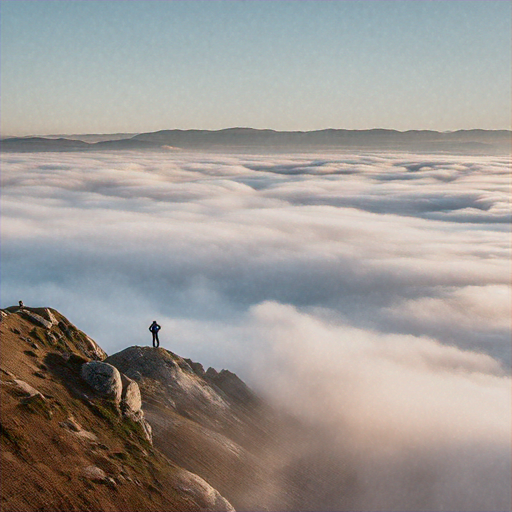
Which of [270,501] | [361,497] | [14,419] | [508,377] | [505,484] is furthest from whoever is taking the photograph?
[508,377]

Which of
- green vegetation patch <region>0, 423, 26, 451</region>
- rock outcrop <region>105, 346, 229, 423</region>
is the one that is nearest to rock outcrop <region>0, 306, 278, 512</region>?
green vegetation patch <region>0, 423, 26, 451</region>

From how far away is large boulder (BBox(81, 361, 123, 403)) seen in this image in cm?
4508

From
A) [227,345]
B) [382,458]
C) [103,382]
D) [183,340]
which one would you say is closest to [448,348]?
[227,345]

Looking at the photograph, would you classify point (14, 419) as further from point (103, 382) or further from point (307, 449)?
point (307, 449)

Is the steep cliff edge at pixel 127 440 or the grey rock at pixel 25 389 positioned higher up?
the grey rock at pixel 25 389

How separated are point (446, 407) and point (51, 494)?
120 meters

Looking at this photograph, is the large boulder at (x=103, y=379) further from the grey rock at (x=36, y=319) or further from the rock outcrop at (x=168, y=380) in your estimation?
the rock outcrop at (x=168, y=380)

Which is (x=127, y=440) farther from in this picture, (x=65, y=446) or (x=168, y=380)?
(x=168, y=380)

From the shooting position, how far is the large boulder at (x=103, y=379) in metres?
45.1

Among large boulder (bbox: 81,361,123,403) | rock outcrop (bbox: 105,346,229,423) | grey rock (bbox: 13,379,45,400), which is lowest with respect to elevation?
rock outcrop (bbox: 105,346,229,423)

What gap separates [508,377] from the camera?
171m

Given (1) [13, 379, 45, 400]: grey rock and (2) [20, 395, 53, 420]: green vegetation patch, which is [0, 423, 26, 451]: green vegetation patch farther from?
(1) [13, 379, 45, 400]: grey rock

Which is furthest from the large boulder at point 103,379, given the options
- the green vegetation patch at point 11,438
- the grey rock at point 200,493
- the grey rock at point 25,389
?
the green vegetation patch at point 11,438

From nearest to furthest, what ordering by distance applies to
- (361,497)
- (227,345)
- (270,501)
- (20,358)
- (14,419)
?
(14,419) → (20,358) → (270,501) → (361,497) → (227,345)
